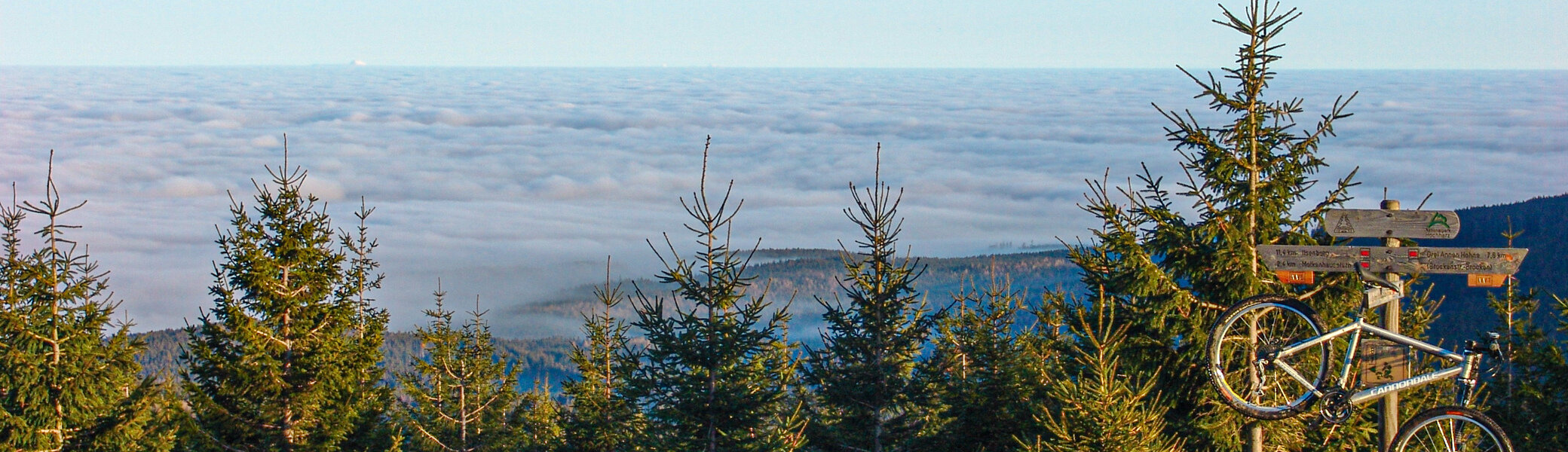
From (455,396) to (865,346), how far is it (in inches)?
862

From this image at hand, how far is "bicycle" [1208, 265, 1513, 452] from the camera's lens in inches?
352

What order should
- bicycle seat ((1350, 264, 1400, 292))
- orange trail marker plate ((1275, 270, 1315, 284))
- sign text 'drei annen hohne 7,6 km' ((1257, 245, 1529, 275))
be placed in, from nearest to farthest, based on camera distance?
sign text 'drei annen hohne 7,6 km' ((1257, 245, 1529, 275)) → bicycle seat ((1350, 264, 1400, 292)) → orange trail marker plate ((1275, 270, 1315, 284))

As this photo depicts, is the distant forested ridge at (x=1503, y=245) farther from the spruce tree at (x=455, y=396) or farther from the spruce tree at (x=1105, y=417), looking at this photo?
the spruce tree at (x=1105, y=417)

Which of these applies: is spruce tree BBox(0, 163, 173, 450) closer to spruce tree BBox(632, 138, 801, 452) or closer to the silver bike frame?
spruce tree BBox(632, 138, 801, 452)

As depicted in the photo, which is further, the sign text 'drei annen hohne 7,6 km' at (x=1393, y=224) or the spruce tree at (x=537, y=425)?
the spruce tree at (x=537, y=425)

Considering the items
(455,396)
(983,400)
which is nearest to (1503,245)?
(455,396)

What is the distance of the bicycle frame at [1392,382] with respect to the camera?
29.5 ft

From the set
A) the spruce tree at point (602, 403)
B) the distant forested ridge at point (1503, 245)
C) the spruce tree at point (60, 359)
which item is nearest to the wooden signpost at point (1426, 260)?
the spruce tree at point (602, 403)

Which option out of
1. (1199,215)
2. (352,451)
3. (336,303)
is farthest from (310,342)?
(1199,215)

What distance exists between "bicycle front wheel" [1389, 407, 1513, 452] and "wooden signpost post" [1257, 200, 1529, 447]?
0.40 meters

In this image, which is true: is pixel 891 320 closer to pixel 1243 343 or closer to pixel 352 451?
pixel 1243 343

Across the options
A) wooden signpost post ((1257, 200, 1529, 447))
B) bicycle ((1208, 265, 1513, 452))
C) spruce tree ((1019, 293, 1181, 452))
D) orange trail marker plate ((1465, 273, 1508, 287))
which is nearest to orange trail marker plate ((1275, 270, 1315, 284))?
wooden signpost post ((1257, 200, 1529, 447))

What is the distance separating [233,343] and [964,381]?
48.0ft

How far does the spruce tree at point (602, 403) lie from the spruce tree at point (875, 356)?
3.53m
